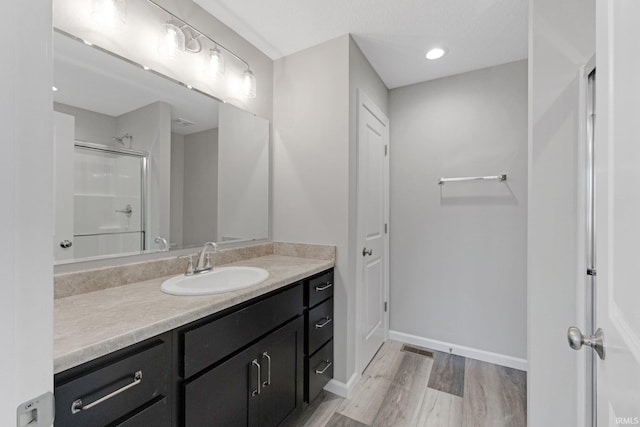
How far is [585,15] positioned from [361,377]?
237 centimetres

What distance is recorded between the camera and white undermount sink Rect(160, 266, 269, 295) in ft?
4.16

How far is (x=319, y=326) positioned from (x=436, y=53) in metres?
2.07

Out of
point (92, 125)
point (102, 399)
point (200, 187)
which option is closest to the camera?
point (102, 399)

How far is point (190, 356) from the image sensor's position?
94 centimetres

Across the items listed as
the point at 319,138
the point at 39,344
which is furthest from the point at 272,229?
the point at 39,344

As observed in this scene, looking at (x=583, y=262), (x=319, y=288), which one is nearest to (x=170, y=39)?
(x=319, y=288)

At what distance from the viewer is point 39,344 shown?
38 centimetres

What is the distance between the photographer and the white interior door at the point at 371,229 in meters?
1.97

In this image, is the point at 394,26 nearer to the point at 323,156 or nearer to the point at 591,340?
the point at 323,156

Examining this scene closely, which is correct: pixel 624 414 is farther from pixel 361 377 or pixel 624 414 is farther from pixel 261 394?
pixel 361 377

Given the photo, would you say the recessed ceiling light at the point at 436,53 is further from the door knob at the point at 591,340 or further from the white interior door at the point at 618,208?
the door knob at the point at 591,340

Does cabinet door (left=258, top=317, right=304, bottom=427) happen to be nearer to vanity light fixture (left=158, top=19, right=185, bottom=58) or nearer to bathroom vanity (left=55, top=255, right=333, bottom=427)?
bathroom vanity (left=55, top=255, right=333, bottom=427)

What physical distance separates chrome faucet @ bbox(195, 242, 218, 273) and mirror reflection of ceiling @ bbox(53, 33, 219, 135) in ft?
2.14

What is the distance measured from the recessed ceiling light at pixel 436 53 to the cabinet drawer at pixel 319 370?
216cm
